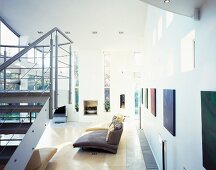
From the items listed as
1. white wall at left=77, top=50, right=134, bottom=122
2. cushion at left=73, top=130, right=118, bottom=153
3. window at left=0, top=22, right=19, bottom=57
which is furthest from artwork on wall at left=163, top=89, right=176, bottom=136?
white wall at left=77, top=50, right=134, bottom=122

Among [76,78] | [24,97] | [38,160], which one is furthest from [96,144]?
[76,78]

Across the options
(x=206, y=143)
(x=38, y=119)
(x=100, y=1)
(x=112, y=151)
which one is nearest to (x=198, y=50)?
(x=206, y=143)

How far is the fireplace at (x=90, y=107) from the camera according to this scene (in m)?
12.2

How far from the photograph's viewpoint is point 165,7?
94.8 inches

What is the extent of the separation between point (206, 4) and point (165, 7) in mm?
448

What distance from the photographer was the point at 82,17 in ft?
28.8

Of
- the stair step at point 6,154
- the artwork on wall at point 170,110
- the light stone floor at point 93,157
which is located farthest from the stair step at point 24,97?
the light stone floor at point 93,157

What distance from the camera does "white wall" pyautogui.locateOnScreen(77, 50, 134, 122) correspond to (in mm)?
11930

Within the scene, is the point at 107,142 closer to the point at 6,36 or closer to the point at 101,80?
the point at 101,80

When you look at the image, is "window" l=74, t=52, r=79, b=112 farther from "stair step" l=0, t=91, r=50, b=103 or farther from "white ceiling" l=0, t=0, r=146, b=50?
"stair step" l=0, t=91, r=50, b=103

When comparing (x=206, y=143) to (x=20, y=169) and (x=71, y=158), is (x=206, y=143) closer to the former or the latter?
(x=20, y=169)

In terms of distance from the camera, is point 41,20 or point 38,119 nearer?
point 38,119

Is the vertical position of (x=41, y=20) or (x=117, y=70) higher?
(x=41, y=20)

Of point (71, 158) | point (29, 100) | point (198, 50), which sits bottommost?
point (71, 158)
